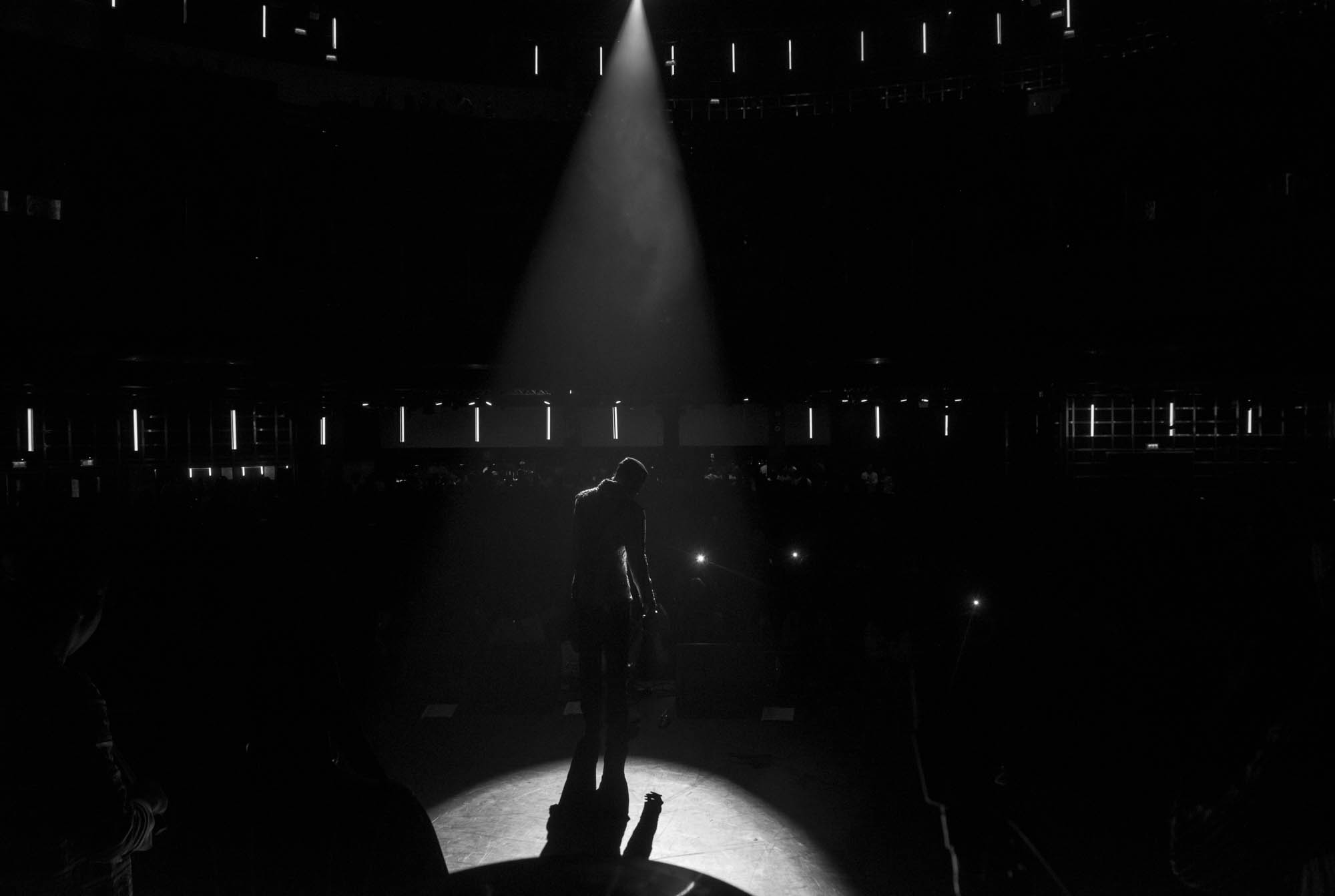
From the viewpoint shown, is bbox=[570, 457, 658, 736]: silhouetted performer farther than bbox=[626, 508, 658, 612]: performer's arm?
No

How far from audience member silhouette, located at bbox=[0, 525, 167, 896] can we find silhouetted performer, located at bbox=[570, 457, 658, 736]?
3093 millimetres

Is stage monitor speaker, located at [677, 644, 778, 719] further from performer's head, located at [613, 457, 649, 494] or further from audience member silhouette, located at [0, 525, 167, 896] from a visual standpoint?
audience member silhouette, located at [0, 525, 167, 896]

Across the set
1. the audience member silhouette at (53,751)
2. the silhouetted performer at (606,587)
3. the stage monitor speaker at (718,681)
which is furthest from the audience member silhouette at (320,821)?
the stage monitor speaker at (718,681)

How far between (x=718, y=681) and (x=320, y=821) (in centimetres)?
416

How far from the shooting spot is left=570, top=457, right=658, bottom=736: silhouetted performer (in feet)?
17.0

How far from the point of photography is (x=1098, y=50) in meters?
16.5

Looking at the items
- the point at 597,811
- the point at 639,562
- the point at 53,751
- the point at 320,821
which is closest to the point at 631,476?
the point at 639,562

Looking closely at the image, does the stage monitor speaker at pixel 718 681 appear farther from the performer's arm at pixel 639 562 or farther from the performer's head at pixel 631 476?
the performer's head at pixel 631 476

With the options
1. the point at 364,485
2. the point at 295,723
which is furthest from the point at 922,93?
the point at 295,723

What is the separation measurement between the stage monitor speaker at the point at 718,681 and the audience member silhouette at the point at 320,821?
3.68m

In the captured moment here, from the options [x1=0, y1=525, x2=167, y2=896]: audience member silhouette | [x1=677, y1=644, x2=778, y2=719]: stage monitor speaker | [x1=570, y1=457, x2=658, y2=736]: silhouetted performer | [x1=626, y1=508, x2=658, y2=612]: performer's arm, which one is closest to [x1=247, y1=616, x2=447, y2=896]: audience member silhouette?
[x1=0, y1=525, x2=167, y2=896]: audience member silhouette

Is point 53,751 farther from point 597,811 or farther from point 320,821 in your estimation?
point 597,811

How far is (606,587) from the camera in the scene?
5207 millimetres

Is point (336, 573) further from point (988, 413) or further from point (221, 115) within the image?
point (988, 413)
